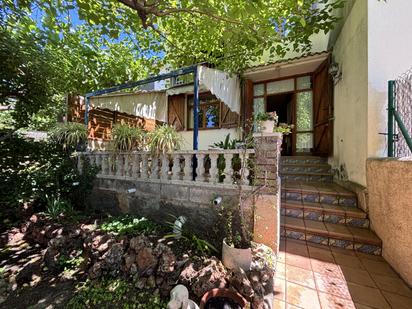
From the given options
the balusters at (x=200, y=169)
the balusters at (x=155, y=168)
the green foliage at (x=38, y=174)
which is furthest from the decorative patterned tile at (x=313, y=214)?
the green foliage at (x=38, y=174)

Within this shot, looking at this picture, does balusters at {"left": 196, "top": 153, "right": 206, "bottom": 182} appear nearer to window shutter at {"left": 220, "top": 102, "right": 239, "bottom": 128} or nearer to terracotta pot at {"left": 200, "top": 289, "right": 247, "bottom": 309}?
terracotta pot at {"left": 200, "top": 289, "right": 247, "bottom": 309}

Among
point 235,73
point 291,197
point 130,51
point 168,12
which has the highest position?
point 130,51

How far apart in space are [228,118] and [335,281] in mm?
5623

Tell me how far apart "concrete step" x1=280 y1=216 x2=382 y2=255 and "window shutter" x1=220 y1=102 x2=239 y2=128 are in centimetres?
416

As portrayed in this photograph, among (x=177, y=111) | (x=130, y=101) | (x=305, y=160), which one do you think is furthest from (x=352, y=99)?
(x=177, y=111)

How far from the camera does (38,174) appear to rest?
4574mm

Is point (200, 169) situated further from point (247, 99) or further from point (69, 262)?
point (247, 99)

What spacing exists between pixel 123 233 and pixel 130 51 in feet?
22.7

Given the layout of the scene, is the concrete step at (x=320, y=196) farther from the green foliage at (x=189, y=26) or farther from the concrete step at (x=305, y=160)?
the green foliage at (x=189, y=26)

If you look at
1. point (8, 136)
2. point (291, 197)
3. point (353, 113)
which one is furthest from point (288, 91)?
point (8, 136)

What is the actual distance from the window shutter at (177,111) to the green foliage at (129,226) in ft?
16.3

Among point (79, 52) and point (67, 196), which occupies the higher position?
point (79, 52)

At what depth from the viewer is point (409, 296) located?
207 centimetres

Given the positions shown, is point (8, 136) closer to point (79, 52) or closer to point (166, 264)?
point (79, 52)
